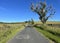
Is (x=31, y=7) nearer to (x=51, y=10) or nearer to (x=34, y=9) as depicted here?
(x=34, y=9)

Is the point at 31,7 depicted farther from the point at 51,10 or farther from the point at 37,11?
the point at 51,10

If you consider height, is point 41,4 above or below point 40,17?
above

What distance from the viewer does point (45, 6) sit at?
8219cm

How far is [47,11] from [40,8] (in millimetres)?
4002

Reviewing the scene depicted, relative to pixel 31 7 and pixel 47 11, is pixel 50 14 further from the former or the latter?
pixel 31 7

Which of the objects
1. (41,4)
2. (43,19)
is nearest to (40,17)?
(43,19)

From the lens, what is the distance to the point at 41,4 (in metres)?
82.8

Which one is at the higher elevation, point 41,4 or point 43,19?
point 41,4

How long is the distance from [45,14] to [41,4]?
18.9 ft

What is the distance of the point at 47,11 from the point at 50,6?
336 cm

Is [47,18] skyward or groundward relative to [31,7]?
groundward

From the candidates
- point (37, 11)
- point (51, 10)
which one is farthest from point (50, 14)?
point (37, 11)

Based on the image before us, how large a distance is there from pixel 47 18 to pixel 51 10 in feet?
16.9

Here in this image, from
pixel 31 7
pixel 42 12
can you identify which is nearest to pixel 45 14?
pixel 42 12
